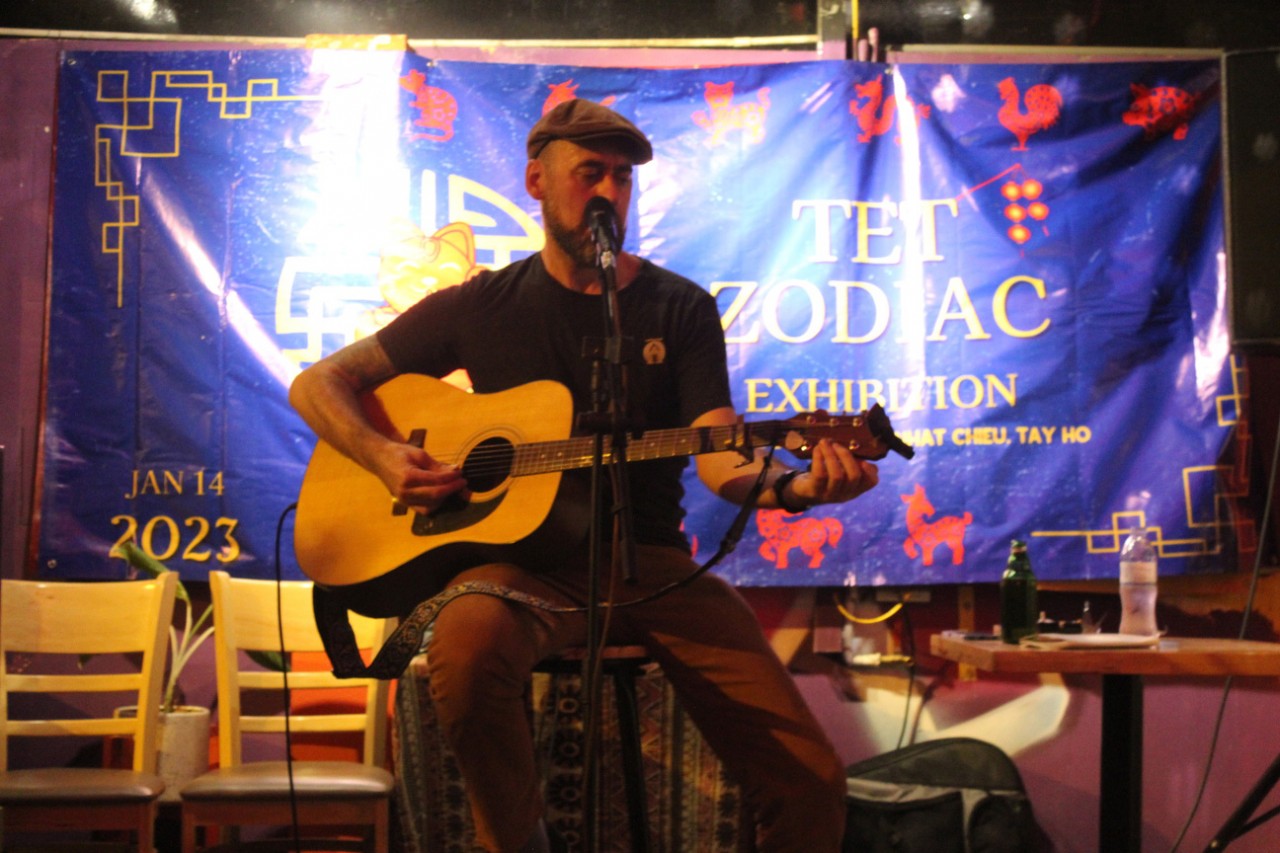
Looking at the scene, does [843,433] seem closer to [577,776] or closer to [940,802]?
[577,776]

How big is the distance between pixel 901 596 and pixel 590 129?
2.05m

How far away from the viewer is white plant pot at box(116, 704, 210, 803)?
3434mm

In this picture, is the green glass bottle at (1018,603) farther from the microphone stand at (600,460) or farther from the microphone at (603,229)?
the microphone at (603,229)

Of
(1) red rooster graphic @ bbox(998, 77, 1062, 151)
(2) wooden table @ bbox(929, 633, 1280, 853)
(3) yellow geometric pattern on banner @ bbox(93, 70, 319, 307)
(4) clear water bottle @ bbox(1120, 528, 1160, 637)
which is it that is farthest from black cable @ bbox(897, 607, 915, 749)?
(3) yellow geometric pattern on banner @ bbox(93, 70, 319, 307)

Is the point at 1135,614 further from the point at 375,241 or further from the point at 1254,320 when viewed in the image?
the point at 375,241

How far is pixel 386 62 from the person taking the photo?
3842mm

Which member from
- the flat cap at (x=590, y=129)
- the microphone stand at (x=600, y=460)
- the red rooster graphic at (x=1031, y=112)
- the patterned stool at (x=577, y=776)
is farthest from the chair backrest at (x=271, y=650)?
the red rooster graphic at (x=1031, y=112)

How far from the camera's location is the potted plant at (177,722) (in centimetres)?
344

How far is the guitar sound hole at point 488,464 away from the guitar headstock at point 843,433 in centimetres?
56

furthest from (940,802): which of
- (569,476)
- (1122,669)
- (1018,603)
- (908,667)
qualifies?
Answer: (569,476)

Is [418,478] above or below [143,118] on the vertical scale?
below

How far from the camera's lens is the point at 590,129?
242 cm

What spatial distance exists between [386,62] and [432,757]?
2.23 m

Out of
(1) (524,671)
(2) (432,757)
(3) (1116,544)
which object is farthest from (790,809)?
(3) (1116,544)
